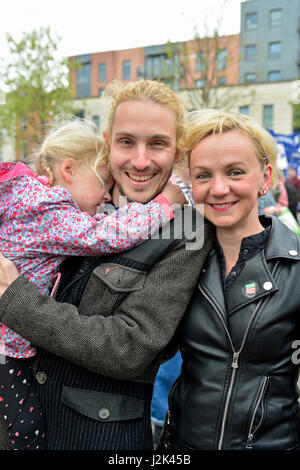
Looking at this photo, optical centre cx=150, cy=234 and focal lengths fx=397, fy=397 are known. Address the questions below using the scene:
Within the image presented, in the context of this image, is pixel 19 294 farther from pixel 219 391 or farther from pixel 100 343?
pixel 219 391

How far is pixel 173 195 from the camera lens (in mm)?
1831

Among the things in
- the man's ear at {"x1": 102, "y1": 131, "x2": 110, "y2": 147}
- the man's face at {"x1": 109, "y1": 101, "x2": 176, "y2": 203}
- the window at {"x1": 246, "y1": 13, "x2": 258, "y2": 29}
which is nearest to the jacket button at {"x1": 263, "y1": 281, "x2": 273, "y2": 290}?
the man's face at {"x1": 109, "y1": 101, "x2": 176, "y2": 203}

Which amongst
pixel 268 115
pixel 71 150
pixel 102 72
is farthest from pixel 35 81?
pixel 102 72

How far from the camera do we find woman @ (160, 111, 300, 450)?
1.46 meters

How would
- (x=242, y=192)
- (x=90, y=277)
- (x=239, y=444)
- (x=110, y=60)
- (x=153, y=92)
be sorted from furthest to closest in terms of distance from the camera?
(x=110, y=60) < (x=153, y=92) < (x=90, y=277) < (x=242, y=192) < (x=239, y=444)

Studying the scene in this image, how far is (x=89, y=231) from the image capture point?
1691 millimetres

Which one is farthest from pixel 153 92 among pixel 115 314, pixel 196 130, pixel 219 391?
pixel 219 391

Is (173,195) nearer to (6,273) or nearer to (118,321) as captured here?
(118,321)

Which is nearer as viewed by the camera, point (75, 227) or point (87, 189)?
point (75, 227)

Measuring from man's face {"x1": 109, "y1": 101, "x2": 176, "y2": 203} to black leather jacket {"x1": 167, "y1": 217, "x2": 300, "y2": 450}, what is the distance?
0.59 metres

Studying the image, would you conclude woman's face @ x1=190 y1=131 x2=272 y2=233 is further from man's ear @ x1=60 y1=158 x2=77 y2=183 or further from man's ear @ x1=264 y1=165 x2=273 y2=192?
man's ear @ x1=60 y1=158 x2=77 y2=183

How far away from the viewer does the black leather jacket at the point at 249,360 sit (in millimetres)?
1451

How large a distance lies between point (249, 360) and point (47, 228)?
98 centimetres

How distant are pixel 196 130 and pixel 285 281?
2.27 feet
